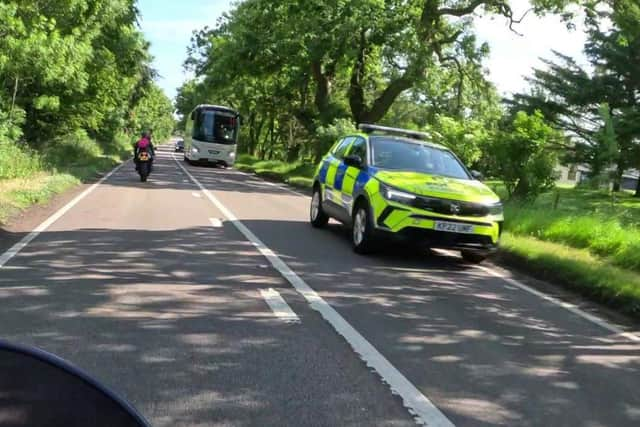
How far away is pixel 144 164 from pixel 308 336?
61.0 ft

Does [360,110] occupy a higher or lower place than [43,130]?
higher

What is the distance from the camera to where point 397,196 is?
938cm

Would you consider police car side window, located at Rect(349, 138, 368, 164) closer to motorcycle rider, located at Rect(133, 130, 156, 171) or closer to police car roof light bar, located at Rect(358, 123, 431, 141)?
police car roof light bar, located at Rect(358, 123, 431, 141)

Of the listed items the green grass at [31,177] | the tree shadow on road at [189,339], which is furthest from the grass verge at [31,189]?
the tree shadow on road at [189,339]

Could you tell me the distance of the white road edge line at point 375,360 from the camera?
394 cm

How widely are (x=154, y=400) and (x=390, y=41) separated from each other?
26.5 m

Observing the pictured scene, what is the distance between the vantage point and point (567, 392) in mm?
A: 4574

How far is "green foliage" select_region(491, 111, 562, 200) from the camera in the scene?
51.7ft

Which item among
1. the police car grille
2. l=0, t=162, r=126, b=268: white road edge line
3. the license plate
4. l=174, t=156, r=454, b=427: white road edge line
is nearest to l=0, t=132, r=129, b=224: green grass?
l=0, t=162, r=126, b=268: white road edge line

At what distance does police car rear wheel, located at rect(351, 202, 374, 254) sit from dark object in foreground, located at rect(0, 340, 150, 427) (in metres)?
7.97

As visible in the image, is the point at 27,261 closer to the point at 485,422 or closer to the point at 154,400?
the point at 154,400

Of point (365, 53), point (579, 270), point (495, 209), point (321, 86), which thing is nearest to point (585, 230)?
point (495, 209)

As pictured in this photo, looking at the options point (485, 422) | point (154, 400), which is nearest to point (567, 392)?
point (485, 422)

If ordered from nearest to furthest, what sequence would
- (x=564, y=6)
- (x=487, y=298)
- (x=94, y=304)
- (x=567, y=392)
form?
(x=567, y=392) < (x=94, y=304) < (x=487, y=298) < (x=564, y=6)
